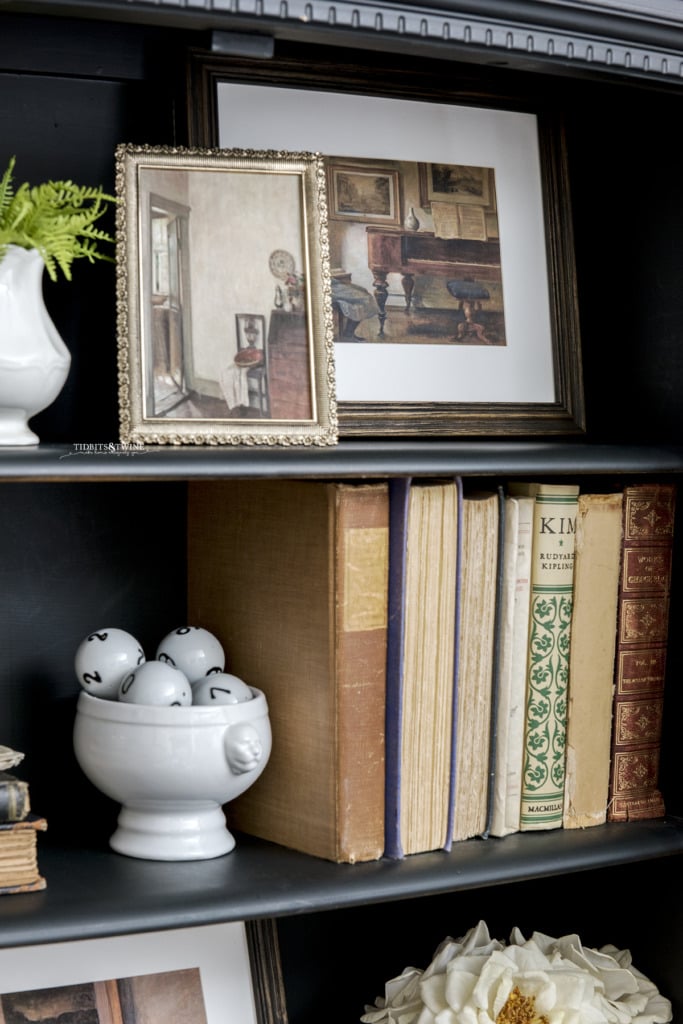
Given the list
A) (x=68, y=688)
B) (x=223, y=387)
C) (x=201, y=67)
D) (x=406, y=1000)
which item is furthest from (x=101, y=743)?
(x=201, y=67)

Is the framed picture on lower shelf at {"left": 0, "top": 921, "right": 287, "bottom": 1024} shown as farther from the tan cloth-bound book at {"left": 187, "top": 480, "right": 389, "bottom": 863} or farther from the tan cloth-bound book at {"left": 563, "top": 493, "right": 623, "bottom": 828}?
the tan cloth-bound book at {"left": 563, "top": 493, "right": 623, "bottom": 828}

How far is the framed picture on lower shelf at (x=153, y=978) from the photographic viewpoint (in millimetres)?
1232

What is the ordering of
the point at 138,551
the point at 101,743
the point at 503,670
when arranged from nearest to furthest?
the point at 101,743, the point at 503,670, the point at 138,551

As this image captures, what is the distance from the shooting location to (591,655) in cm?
130

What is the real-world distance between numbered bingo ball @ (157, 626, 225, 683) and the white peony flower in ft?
1.37

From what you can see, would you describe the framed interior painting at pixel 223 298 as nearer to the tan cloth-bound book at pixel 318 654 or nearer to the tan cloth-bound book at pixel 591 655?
→ the tan cloth-bound book at pixel 318 654

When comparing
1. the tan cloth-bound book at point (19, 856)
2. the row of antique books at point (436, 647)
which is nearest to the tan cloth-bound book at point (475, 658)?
the row of antique books at point (436, 647)

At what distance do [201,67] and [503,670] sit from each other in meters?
0.69

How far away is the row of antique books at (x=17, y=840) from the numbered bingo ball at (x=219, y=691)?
0.60 feet

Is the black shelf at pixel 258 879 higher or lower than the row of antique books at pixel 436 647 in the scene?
lower

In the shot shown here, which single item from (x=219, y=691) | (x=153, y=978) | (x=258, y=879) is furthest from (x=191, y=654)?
(x=153, y=978)

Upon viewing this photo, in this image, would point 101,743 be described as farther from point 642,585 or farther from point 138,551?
point 642,585

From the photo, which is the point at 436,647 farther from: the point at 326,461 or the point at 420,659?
the point at 326,461

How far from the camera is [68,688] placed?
1.33 metres
